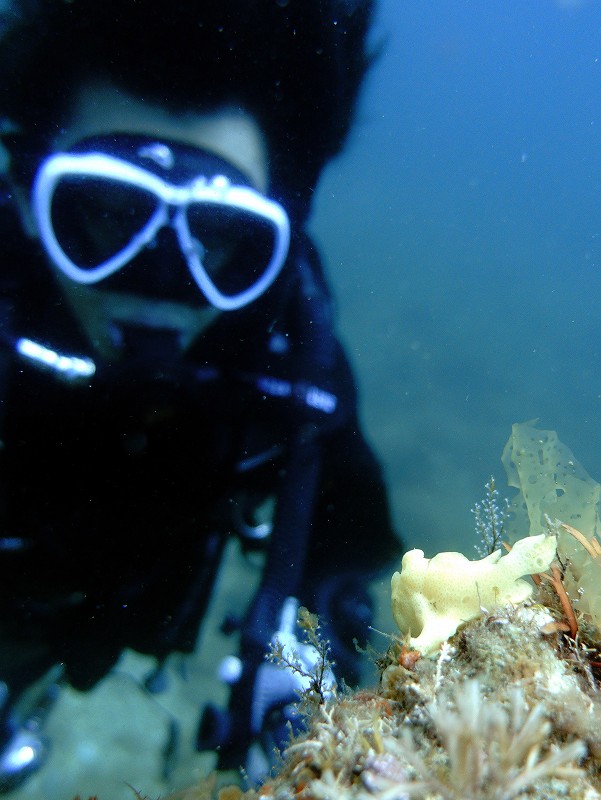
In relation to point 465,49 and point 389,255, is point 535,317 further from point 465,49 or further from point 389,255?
point 465,49

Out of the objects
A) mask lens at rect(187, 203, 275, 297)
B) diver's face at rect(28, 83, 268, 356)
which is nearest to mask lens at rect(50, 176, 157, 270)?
diver's face at rect(28, 83, 268, 356)

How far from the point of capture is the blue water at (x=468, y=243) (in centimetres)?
884

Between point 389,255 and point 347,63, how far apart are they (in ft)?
62.0

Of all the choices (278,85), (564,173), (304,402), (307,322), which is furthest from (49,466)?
(564,173)

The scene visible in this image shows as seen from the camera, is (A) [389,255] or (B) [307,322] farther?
(A) [389,255]

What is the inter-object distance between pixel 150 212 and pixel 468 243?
860 inches

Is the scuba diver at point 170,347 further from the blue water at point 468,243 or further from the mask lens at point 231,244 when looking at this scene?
the blue water at point 468,243

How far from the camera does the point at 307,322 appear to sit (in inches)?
149

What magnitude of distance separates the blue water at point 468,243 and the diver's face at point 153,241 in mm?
1168

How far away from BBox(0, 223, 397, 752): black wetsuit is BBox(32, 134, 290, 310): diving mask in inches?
17.0

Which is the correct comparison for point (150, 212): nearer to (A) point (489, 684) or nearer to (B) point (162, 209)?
(B) point (162, 209)

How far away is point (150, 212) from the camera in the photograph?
303cm

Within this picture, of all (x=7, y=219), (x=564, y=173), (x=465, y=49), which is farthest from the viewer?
(x=564, y=173)

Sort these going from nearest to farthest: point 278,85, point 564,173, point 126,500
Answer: point 278,85 → point 126,500 → point 564,173
